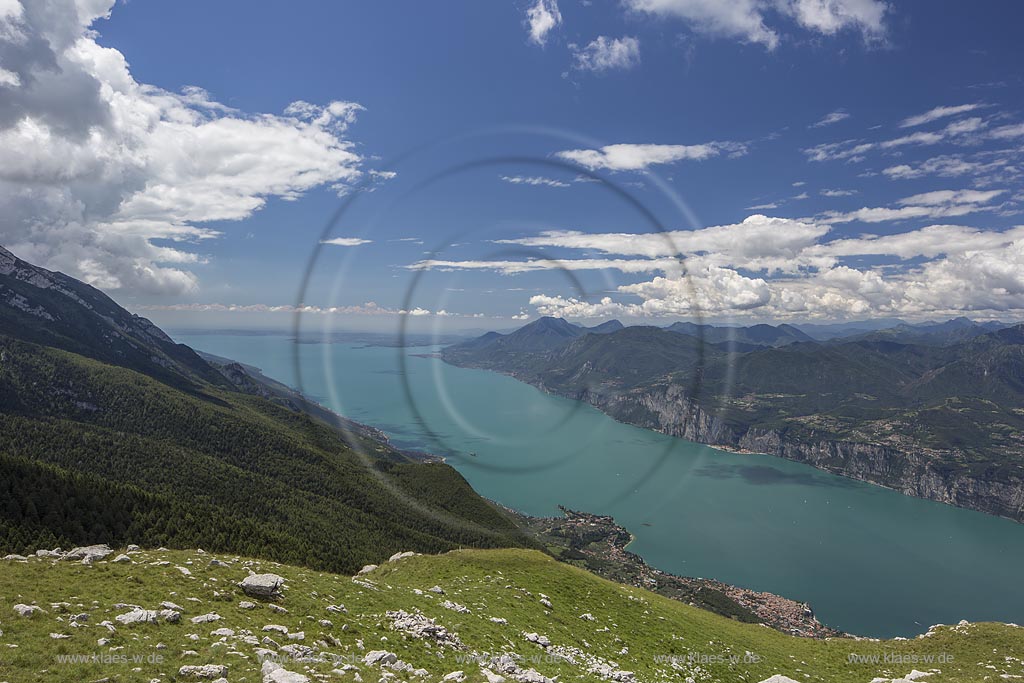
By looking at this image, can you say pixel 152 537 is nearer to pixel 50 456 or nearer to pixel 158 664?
pixel 158 664

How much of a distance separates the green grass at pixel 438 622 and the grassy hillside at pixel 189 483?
5.08 m

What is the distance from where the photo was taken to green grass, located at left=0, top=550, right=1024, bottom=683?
41.0ft

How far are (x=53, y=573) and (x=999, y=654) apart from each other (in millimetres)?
49792

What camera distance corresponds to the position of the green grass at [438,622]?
12.5 m

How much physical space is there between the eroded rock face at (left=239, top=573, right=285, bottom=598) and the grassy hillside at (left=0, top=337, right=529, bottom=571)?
22.2ft

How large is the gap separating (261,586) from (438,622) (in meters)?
8.07

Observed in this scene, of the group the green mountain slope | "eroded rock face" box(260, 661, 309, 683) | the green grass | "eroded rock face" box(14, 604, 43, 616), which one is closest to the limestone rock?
the green grass

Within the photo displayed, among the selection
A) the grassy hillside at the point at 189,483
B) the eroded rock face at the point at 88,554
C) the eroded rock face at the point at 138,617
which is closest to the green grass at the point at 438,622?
the eroded rock face at the point at 138,617

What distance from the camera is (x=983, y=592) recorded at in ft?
502

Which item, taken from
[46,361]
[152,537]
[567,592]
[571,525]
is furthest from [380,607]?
[46,361]

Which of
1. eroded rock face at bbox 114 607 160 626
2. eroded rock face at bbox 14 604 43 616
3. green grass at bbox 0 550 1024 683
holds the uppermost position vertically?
eroded rock face at bbox 14 604 43 616

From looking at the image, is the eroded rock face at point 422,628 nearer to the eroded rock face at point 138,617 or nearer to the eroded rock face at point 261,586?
the eroded rock face at point 261,586

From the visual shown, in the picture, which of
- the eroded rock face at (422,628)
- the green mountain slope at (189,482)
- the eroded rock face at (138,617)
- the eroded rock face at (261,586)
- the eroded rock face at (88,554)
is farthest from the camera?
the green mountain slope at (189,482)

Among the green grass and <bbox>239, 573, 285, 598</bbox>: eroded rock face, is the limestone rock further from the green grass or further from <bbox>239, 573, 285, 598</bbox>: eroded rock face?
<bbox>239, 573, 285, 598</bbox>: eroded rock face
